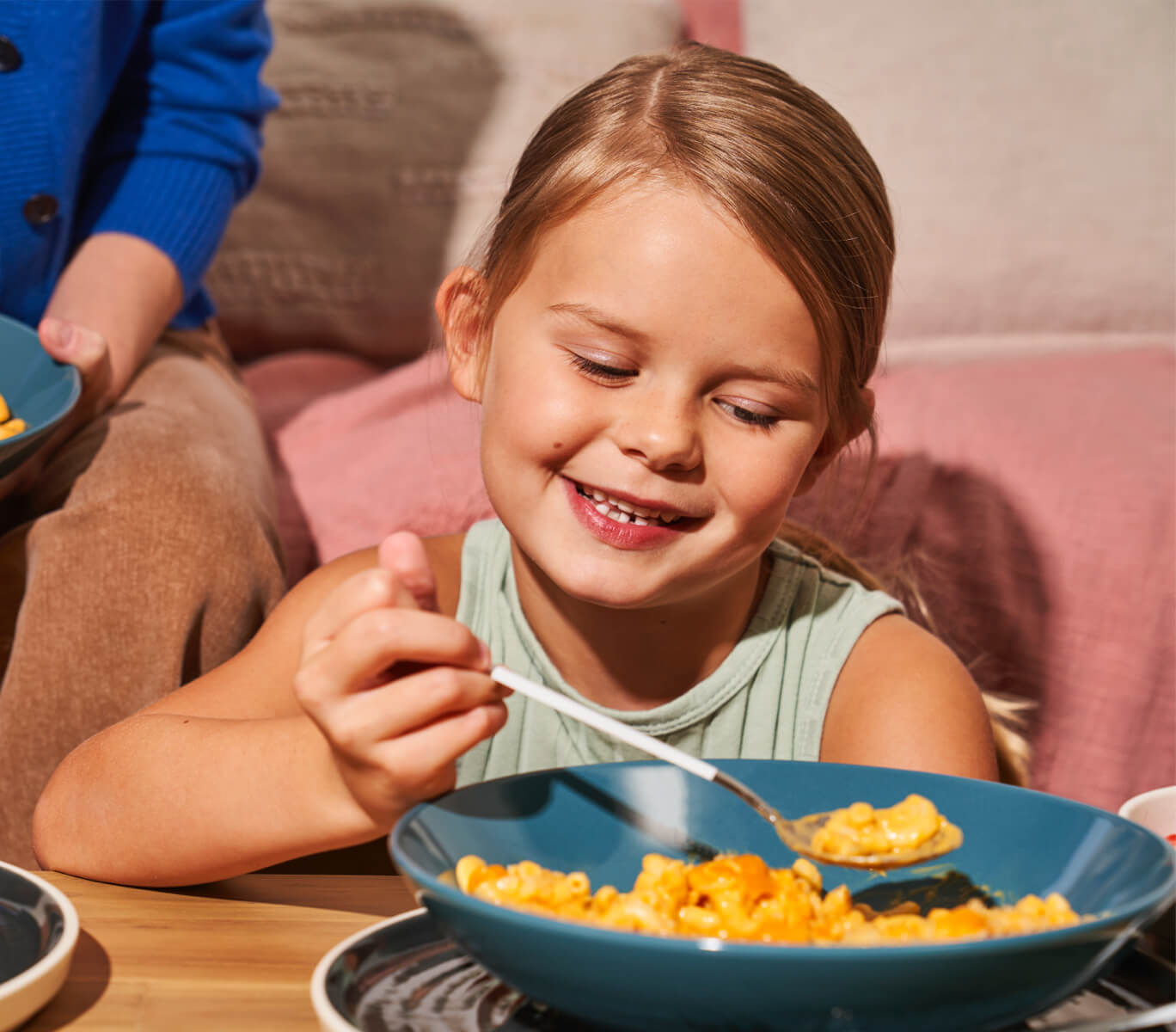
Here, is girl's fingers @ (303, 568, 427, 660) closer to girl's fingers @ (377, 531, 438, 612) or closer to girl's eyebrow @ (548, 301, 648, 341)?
girl's fingers @ (377, 531, 438, 612)

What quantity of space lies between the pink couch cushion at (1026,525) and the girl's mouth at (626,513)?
1.91 feet

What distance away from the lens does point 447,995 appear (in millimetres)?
546

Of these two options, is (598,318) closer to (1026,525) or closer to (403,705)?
(403,705)

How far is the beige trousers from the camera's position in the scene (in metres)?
1.01

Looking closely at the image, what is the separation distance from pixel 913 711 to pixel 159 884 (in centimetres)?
50

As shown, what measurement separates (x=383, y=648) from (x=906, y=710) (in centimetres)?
47

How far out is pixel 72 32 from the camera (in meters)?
1.28

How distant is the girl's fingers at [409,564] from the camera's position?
2.01 feet

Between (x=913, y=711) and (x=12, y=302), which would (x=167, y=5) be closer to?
(x=12, y=302)

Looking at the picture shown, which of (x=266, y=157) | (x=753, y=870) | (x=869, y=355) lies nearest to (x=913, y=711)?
(x=869, y=355)

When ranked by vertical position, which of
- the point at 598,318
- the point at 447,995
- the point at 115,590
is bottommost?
the point at 115,590

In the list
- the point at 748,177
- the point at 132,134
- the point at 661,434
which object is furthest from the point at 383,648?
the point at 132,134

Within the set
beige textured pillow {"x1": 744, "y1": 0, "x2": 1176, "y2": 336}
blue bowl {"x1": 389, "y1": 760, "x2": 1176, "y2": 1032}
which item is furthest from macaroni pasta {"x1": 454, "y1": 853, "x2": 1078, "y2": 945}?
beige textured pillow {"x1": 744, "y1": 0, "x2": 1176, "y2": 336}

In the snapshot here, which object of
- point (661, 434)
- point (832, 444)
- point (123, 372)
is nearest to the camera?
point (661, 434)
